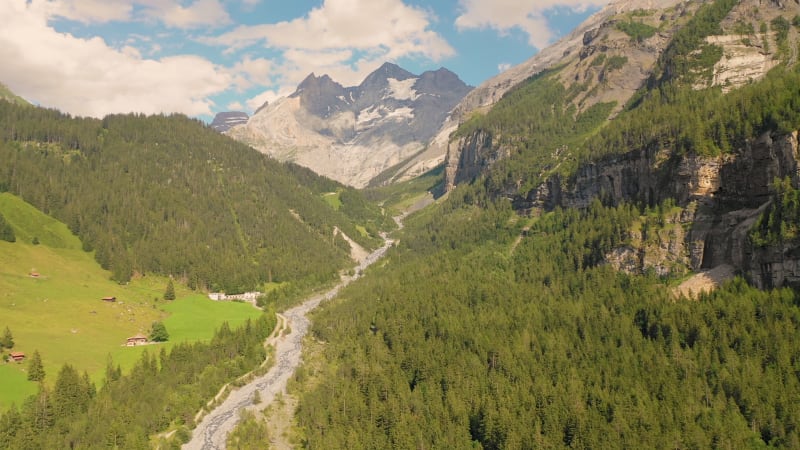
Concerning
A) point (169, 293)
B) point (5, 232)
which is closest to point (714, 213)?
point (169, 293)

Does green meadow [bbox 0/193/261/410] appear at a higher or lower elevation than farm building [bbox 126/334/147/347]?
higher

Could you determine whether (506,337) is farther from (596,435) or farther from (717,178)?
(717,178)

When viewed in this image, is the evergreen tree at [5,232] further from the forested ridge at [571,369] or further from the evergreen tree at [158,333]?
the forested ridge at [571,369]

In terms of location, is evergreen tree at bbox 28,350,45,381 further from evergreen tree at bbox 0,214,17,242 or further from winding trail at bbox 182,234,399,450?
evergreen tree at bbox 0,214,17,242

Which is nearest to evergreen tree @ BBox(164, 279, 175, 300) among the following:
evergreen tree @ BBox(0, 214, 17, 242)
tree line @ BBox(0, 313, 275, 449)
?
evergreen tree @ BBox(0, 214, 17, 242)

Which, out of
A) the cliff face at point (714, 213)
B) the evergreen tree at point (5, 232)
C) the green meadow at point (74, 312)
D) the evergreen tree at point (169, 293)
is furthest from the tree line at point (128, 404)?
the cliff face at point (714, 213)

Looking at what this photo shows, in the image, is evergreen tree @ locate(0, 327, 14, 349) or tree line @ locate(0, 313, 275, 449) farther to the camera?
evergreen tree @ locate(0, 327, 14, 349)

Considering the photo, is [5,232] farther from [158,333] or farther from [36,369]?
[36,369]

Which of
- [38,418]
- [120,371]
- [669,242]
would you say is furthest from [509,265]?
[38,418]
